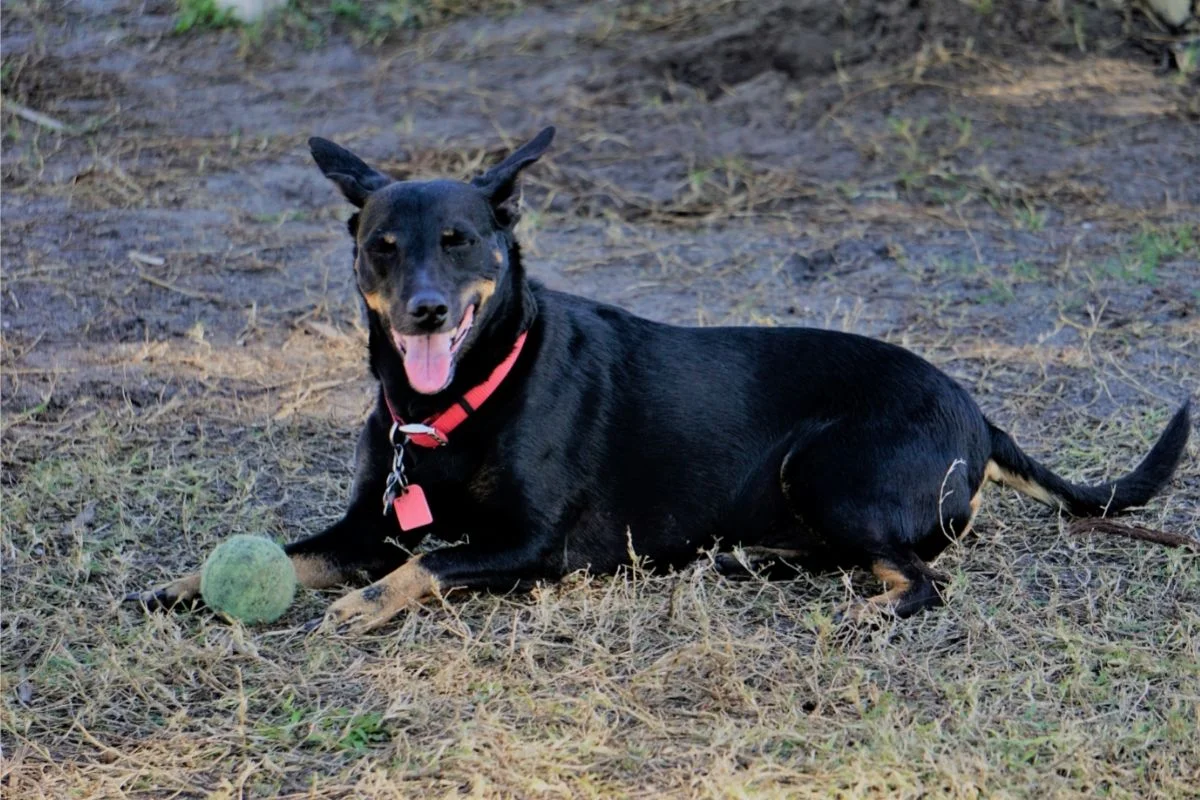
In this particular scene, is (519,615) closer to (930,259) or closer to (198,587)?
(198,587)

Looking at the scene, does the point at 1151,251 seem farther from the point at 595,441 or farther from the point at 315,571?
the point at 315,571

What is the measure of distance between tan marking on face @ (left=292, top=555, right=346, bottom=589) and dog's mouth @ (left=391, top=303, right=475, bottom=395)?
61cm

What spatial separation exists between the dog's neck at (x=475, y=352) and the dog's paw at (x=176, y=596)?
29.8 inches

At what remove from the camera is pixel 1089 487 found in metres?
4.72

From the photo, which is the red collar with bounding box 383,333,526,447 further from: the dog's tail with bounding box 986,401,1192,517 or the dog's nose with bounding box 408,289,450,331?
the dog's tail with bounding box 986,401,1192,517

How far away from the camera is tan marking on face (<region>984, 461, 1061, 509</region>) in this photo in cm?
463

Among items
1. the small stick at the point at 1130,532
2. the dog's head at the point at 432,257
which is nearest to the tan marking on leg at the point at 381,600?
the dog's head at the point at 432,257

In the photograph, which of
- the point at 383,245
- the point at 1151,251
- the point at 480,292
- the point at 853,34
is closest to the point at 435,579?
the point at 480,292

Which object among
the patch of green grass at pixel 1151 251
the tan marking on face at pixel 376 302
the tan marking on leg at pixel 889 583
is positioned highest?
the tan marking on face at pixel 376 302

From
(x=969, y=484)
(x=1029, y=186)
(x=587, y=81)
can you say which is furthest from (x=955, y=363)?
(x=587, y=81)

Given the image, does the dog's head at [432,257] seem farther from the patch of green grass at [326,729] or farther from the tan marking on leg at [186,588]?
the patch of green grass at [326,729]

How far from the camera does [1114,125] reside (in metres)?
8.67

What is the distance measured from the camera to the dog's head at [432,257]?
4105 millimetres

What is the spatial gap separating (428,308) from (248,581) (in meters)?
0.88
